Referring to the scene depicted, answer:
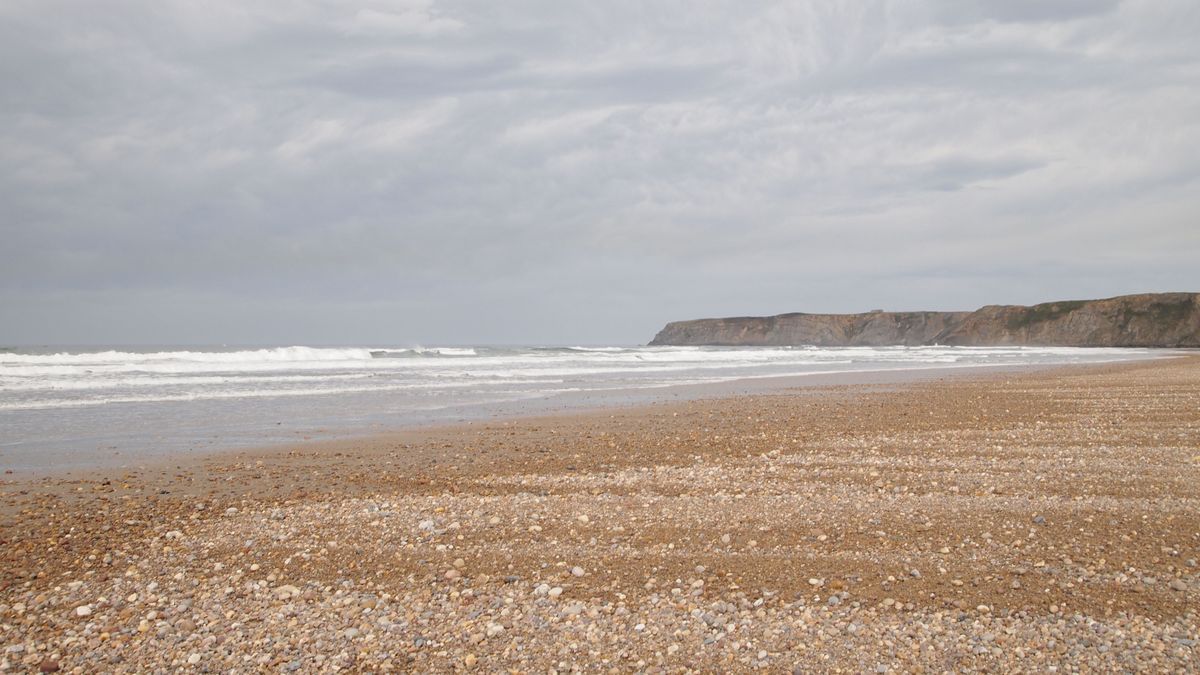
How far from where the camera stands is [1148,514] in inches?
241

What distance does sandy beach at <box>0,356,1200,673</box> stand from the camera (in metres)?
3.98

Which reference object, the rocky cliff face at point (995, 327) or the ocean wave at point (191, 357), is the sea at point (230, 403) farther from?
the rocky cliff face at point (995, 327)

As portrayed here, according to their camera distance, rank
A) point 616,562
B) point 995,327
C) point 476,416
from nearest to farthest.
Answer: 1. point 616,562
2. point 476,416
3. point 995,327

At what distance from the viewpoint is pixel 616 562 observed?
527 centimetres

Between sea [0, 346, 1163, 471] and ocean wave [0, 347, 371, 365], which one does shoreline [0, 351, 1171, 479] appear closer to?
sea [0, 346, 1163, 471]

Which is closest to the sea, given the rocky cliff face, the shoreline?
the shoreline

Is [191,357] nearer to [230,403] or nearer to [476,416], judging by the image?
[230,403]

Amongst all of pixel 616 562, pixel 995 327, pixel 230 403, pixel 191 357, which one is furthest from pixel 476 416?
pixel 995 327

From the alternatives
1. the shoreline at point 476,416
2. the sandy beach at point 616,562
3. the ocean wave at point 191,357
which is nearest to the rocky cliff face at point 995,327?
the shoreline at point 476,416

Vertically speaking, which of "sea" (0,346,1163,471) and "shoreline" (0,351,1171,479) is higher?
"sea" (0,346,1163,471)

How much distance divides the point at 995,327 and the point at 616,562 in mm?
122991

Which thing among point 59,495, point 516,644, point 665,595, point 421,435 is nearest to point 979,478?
point 665,595

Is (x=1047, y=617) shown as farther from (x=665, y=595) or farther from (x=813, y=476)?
(x=813, y=476)

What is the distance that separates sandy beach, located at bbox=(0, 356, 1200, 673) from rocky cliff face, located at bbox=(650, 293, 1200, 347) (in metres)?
103
